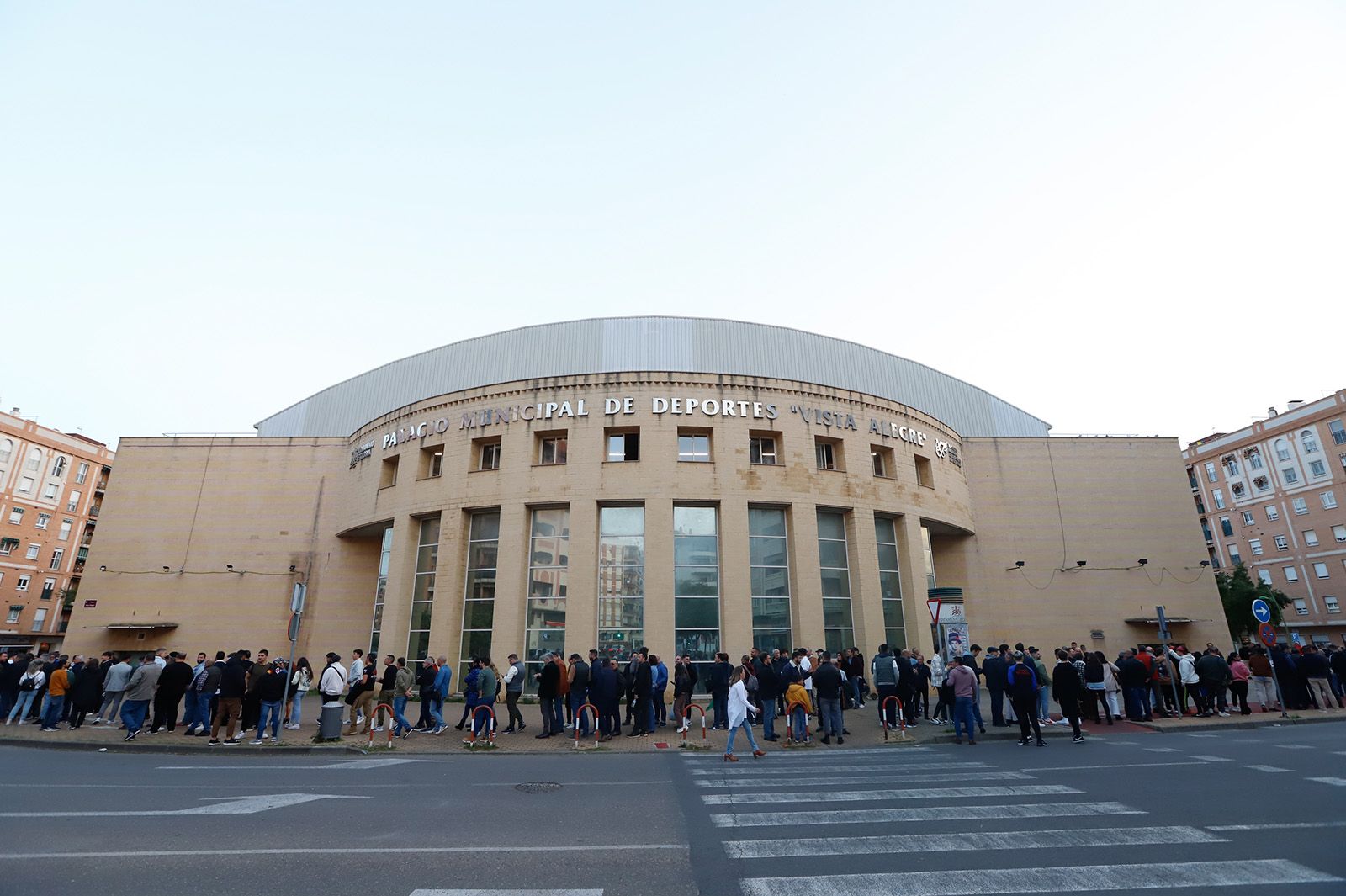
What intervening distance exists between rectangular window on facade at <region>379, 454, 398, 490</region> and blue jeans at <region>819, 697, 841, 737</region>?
19523mm

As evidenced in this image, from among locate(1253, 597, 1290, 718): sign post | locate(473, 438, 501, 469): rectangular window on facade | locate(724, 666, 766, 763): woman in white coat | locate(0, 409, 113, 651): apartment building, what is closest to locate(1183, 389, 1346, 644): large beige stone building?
locate(1253, 597, 1290, 718): sign post

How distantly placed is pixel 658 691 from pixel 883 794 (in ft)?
25.5

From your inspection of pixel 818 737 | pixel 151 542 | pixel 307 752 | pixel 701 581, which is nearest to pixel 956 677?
pixel 818 737

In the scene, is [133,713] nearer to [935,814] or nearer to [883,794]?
[883,794]

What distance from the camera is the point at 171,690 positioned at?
14.5m

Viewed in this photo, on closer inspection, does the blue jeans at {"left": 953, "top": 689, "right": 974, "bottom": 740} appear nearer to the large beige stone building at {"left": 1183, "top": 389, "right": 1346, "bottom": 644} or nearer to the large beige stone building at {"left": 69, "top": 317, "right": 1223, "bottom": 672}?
the large beige stone building at {"left": 69, "top": 317, "right": 1223, "bottom": 672}

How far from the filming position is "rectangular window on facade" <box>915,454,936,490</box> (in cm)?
A: 2708

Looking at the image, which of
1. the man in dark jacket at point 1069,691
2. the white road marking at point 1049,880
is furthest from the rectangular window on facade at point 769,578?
the white road marking at point 1049,880

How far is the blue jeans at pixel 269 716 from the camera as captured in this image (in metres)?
13.8

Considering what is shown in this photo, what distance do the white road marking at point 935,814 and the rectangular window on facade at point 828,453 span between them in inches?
718

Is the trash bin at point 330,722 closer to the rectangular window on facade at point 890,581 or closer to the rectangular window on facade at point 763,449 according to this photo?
the rectangular window on facade at point 763,449

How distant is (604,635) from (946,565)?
621 inches

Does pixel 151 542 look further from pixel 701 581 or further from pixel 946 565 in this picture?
pixel 946 565

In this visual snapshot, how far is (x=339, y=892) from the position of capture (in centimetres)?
473
